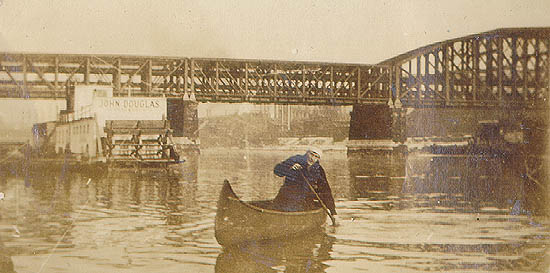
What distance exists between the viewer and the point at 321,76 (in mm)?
49625

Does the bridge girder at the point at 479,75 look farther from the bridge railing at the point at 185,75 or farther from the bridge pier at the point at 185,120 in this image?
the bridge pier at the point at 185,120

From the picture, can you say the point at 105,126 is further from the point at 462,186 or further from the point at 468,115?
the point at 468,115

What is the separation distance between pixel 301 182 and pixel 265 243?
166 cm

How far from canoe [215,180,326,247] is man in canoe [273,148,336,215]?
2.69 ft

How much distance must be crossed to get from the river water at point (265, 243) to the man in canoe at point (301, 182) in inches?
31.1

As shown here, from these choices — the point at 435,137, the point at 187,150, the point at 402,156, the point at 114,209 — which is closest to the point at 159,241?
the point at 114,209

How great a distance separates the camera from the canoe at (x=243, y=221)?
11578 mm

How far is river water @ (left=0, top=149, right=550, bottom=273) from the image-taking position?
10867 mm

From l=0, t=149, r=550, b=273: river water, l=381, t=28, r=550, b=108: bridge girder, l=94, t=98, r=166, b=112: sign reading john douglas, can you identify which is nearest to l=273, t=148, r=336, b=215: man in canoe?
l=0, t=149, r=550, b=273: river water

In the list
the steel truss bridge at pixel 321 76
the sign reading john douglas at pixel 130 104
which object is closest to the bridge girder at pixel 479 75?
the steel truss bridge at pixel 321 76

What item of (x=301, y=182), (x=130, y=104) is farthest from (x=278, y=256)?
(x=130, y=104)

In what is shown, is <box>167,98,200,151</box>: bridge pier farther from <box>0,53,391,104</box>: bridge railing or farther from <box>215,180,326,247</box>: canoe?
<box>215,180,326,247</box>: canoe

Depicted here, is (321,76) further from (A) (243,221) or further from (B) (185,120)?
(A) (243,221)

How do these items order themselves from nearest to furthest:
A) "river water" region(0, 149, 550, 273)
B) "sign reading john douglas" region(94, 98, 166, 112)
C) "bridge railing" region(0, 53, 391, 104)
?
"river water" region(0, 149, 550, 273), "sign reading john douglas" region(94, 98, 166, 112), "bridge railing" region(0, 53, 391, 104)
